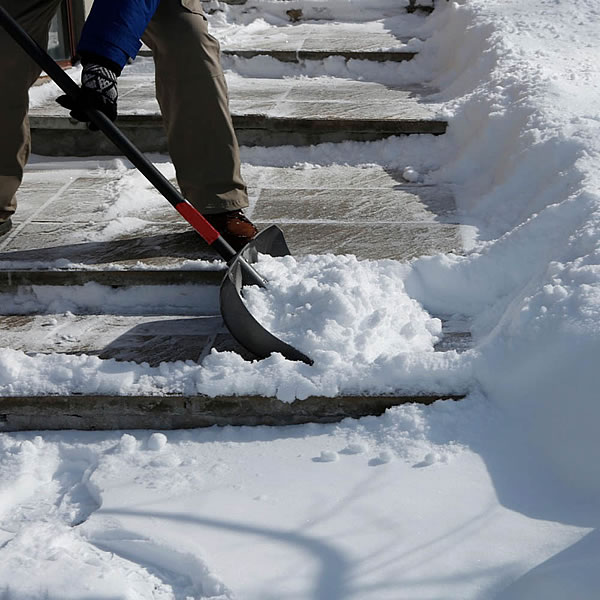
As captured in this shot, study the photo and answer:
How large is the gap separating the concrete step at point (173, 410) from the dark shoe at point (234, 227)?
33.5 inches

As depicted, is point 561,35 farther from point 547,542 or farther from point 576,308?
point 547,542

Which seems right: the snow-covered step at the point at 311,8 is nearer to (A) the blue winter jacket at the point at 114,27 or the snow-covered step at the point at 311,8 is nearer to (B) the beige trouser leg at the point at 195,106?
(B) the beige trouser leg at the point at 195,106

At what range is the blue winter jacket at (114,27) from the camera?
2525 millimetres

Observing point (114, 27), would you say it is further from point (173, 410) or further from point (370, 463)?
point (370, 463)

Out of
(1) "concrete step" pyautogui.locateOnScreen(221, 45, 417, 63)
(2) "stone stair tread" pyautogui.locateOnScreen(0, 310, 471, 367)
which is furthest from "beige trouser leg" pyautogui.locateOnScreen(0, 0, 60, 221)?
(1) "concrete step" pyautogui.locateOnScreen(221, 45, 417, 63)

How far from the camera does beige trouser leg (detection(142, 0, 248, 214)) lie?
2.84m

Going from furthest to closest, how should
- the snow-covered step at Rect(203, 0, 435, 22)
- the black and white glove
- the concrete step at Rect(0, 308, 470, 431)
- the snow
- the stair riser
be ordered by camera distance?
1. the snow-covered step at Rect(203, 0, 435, 22)
2. the stair riser
3. the black and white glove
4. the concrete step at Rect(0, 308, 470, 431)
5. the snow

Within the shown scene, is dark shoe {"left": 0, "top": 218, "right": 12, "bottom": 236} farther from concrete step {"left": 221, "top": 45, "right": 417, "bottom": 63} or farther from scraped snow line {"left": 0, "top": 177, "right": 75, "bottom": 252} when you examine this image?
concrete step {"left": 221, "top": 45, "right": 417, "bottom": 63}

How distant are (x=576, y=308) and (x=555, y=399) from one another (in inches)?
9.7

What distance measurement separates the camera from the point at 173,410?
2.19 m

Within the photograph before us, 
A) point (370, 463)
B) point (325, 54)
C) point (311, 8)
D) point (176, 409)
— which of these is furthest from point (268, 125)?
point (311, 8)

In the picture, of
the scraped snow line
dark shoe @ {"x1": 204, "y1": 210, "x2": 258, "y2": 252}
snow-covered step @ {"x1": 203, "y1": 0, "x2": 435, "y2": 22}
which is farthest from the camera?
snow-covered step @ {"x1": 203, "y1": 0, "x2": 435, "y2": 22}

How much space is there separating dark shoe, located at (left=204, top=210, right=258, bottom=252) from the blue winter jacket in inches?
24.4

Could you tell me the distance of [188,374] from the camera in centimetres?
226
